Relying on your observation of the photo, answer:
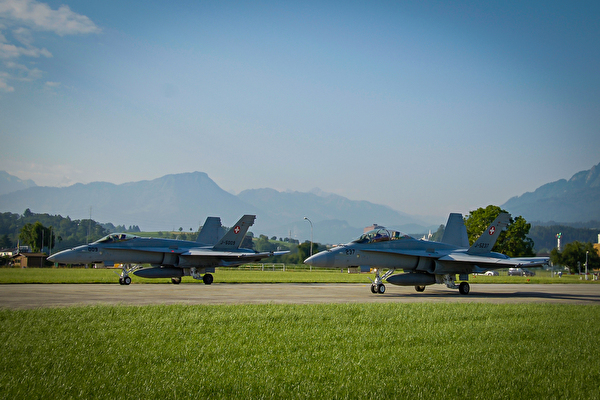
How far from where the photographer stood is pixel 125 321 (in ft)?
31.2

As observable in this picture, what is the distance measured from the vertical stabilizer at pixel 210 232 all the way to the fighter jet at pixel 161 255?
117 centimetres

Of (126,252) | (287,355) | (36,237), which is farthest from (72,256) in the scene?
(36,237)

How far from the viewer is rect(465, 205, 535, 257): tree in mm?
71375

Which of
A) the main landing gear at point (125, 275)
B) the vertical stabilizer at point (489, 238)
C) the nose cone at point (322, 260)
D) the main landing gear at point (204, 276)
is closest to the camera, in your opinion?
the nose cone at point (322, 260)

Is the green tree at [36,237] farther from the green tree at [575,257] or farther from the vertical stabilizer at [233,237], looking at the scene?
the green tree at [575,257]

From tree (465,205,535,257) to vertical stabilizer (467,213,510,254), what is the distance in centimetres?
4774

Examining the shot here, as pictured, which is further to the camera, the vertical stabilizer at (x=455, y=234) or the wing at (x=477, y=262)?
the vertical stabilizer at (x=455, y=234)

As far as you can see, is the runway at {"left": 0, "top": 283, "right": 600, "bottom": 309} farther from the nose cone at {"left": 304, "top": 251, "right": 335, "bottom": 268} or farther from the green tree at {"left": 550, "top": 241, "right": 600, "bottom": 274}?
the green tree at {"left": 550, "top": 241, "right": 600, "bottom": 274}

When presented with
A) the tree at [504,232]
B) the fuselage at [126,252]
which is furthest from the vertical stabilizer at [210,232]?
the tree at [504,232]

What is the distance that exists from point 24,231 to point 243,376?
149821 millimetres

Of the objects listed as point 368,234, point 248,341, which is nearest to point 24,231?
point 368,234

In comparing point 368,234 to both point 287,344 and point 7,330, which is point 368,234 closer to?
point 287,344

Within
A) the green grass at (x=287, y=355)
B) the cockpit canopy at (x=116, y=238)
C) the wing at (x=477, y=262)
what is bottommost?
the green grass at (x=287, y=355)

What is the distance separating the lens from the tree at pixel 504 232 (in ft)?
234
